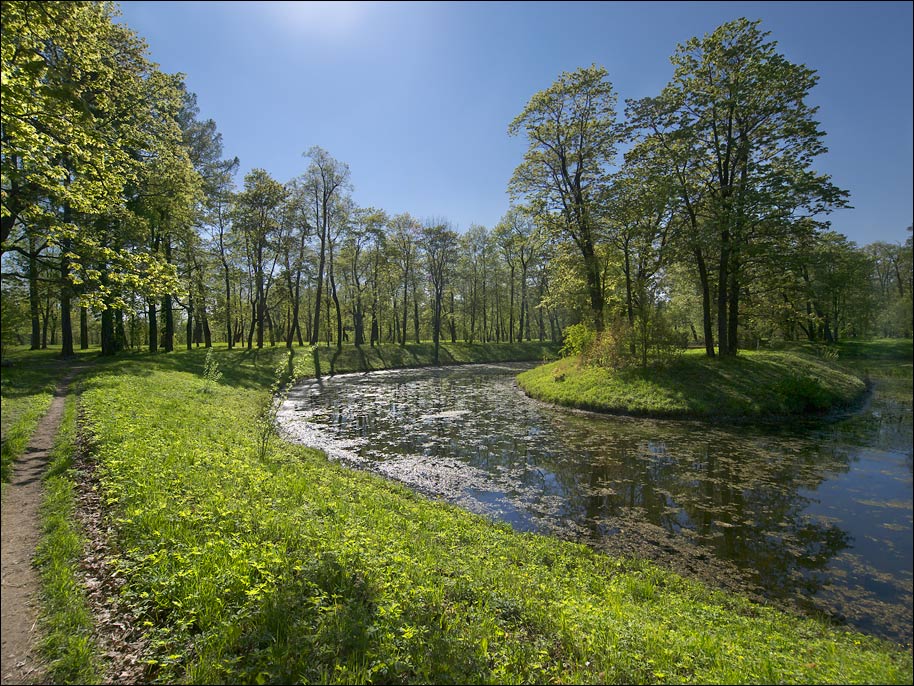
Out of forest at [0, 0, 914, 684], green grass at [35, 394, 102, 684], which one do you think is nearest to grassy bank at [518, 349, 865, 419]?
forest at [0, 0, 914, 684]

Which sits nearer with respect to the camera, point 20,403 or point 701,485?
point 701,485

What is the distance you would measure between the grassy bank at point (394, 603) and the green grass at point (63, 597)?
1.31 ft

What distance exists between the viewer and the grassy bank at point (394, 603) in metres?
3.56

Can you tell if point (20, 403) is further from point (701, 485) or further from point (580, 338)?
point (580, 338)

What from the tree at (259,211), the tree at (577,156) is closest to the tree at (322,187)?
the tree at (259,211)

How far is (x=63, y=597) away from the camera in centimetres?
402

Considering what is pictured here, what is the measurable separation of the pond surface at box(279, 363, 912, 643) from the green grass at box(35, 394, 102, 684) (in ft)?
21.9

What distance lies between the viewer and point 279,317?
60.8m

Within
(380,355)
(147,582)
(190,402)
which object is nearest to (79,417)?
(190,402)

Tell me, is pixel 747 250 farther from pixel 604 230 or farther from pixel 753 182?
pixel 604 230

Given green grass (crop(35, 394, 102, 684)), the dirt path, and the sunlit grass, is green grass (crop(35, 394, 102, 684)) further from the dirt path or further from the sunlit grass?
the sunlit grass

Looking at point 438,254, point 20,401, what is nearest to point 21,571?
point 20,401

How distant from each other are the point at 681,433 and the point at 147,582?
50.6 ft

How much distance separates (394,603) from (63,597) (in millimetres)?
3241
